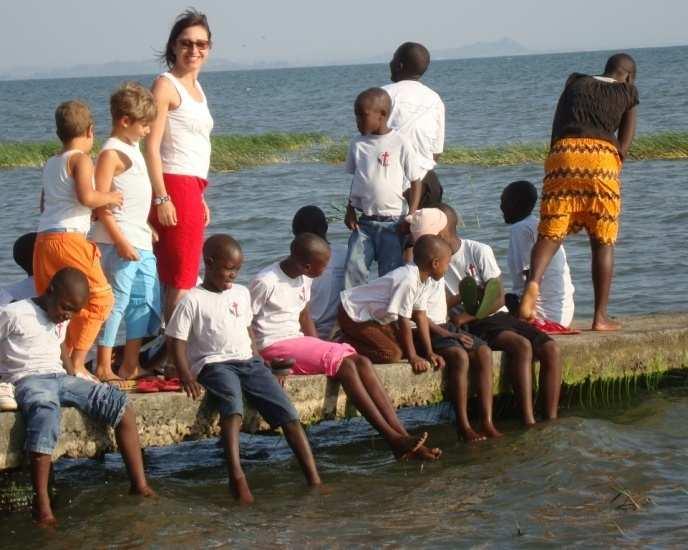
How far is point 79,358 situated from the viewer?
6402 mm

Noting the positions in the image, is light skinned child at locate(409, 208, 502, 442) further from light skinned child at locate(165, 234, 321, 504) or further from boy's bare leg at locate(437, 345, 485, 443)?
light skinned child at locate(165, 234, 321, 504)

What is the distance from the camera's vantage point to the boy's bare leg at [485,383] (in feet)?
23.5

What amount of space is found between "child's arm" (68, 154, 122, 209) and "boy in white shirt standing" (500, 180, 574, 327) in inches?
111

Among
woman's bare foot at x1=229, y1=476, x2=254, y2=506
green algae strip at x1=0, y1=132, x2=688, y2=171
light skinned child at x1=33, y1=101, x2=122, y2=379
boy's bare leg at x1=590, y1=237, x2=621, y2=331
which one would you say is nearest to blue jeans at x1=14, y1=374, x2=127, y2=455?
light skinned child at x1=33, y1=101, x2=122, y2=379

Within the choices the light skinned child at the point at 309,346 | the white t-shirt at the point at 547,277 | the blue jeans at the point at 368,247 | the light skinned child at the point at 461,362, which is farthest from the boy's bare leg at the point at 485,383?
the white t-shirt at the point at 547,277

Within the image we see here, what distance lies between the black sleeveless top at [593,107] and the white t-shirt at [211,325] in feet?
8.51

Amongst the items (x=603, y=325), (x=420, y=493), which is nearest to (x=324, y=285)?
(x=420, y=493)

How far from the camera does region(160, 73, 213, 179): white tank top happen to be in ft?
22.2

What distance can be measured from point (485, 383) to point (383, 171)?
143cm

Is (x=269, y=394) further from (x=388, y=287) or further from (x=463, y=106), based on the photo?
(x=463, y=106)

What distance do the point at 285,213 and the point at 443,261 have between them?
494 inches

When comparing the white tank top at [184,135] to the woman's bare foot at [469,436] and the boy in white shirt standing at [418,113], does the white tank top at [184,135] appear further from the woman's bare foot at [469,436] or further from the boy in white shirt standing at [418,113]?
the woman's bare foot at [469,436]

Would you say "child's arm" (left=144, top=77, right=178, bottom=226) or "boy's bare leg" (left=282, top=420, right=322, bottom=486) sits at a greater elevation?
"child's arm" (left=144, top=77, right=178, bottom=226)

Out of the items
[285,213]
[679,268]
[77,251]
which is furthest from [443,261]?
[285,213]
